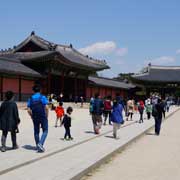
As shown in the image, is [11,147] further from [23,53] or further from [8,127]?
[23,53]

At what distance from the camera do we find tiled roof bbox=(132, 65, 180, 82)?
2970 inches

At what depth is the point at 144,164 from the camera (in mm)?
9789

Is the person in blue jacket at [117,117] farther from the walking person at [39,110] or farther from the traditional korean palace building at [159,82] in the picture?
the traditional korean palace building at [159,82]

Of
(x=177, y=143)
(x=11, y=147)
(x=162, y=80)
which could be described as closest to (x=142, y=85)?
(x=162, y=80)

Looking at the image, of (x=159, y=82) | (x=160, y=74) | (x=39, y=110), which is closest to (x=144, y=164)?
(x=39, y=110)

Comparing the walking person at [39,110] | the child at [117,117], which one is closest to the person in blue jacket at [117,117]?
the child at [117,117]

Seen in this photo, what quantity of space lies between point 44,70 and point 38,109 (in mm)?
32364

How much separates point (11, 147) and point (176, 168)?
167 inches

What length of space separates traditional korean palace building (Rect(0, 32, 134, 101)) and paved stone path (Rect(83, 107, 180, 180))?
922 inches

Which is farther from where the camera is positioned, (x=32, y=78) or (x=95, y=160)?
(x=32, y=78)

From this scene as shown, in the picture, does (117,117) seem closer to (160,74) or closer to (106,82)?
(106,82)

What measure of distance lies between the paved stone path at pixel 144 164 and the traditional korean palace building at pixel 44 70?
76.9 ft

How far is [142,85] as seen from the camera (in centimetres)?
7612

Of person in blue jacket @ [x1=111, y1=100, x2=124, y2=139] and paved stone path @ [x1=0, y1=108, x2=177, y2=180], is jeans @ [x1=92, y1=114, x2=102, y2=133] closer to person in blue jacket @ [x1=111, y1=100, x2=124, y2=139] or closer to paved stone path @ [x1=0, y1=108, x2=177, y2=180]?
person in blue jacket @ [x1=111, y1=100, x2=124, y2=139]
